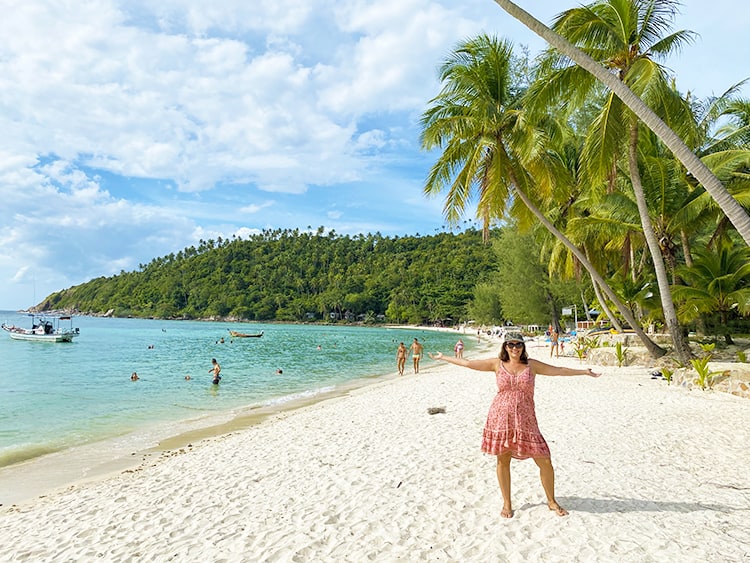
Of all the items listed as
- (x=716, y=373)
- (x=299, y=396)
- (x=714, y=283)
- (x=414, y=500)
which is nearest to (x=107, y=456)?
(x=414, y=500)

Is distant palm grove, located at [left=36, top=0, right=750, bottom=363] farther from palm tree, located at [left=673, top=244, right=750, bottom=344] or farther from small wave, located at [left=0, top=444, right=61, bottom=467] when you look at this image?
small wave, located at [left=0, top=444, right=61, bottom=467]

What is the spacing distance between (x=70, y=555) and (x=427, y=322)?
329 feet

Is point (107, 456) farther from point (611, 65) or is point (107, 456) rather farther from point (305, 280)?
point (305, 280)

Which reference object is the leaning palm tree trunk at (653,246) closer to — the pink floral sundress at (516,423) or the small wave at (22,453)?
the pink floral sundress at (516,423)

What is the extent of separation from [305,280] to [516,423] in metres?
129

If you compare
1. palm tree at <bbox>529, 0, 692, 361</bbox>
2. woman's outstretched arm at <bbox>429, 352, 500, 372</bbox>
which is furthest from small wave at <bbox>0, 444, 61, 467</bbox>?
palm tree at <bbox>529, 0, 692, 361</bbox>

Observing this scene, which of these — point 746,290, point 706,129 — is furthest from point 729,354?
point 706,129

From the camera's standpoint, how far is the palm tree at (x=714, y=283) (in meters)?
14.4

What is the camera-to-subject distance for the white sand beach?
12.9ft

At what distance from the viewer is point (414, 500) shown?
195 inches

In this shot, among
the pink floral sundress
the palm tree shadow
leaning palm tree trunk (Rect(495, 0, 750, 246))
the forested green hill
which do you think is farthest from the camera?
the forested green hill

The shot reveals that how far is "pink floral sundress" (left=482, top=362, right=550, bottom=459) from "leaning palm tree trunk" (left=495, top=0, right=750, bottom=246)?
320 centimetres

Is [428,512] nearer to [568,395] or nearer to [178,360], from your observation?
[568,395]

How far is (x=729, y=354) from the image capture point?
1502cm
